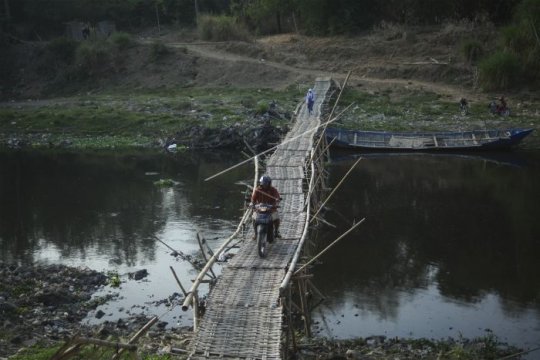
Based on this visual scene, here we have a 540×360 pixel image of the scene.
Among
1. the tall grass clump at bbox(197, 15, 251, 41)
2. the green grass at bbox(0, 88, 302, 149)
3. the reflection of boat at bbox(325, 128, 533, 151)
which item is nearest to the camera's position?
the reflection of boat at bbox(325, 128, 533, 151)

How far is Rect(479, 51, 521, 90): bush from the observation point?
3409cm

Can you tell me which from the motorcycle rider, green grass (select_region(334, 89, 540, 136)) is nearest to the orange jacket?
the motorcycle rider

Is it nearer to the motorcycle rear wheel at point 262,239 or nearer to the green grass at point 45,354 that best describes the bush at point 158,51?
the motorcycle rear wheel at point 262,239

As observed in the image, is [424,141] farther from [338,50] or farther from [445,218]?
[338,50]

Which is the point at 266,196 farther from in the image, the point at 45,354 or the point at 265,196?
the point at 45,354

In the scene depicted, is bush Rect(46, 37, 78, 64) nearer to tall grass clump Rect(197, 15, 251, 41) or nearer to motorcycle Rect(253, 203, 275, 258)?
tall grass clump Rect(197, 15, 251, 41)

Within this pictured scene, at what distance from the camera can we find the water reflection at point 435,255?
1340 centimetres

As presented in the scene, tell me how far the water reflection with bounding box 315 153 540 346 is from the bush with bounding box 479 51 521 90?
9130mm

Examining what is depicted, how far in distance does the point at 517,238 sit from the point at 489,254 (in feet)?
5.18

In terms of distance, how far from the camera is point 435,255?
17016mm

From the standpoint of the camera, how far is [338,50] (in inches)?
1606

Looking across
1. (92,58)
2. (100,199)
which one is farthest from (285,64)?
(100,199)

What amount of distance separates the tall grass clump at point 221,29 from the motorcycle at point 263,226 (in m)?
34.4

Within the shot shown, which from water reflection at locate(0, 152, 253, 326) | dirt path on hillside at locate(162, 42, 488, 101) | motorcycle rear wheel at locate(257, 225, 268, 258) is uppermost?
dirt path on hillside at locate(162, 42, 488, 101)
